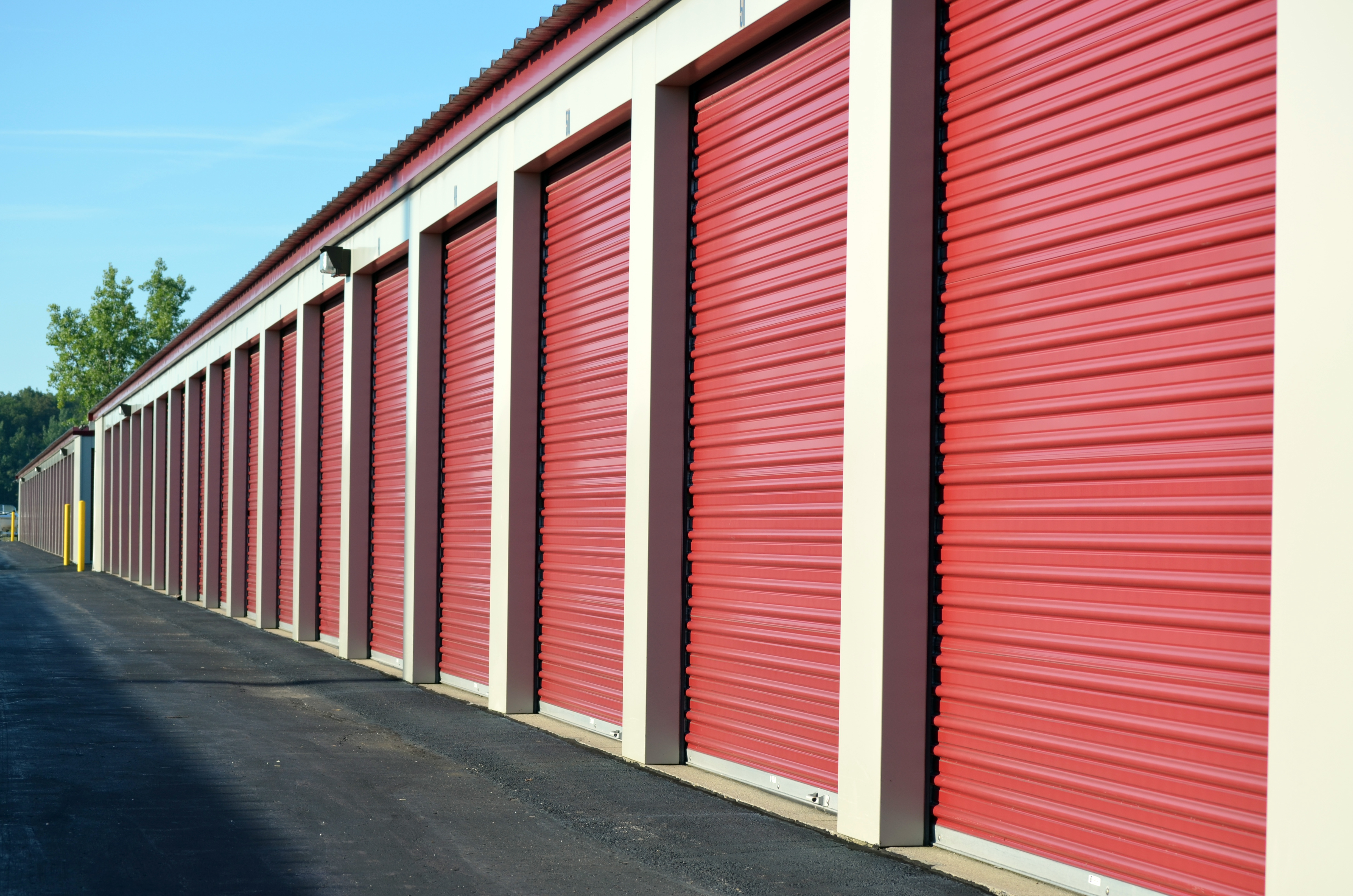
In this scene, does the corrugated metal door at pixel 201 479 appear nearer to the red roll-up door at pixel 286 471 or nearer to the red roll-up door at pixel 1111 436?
the red roll-up door at pixel 286 471

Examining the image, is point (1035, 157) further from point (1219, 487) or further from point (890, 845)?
point (890, 845)

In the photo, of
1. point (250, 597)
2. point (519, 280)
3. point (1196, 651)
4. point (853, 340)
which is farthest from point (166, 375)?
point (1196, 651)

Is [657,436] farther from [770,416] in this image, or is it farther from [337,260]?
[337,260]

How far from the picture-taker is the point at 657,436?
9.29 metres

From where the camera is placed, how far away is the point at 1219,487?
5246 millimetres

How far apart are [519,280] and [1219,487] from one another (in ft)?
25.6

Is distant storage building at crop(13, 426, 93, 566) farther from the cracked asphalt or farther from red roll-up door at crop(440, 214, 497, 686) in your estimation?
the cracked asphalt

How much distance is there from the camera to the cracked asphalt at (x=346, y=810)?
19.7 feet

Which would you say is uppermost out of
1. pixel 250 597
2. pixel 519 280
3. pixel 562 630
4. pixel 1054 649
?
pixel 519 280

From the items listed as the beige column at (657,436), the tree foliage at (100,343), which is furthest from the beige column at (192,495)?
the tree foliage at (100,343)

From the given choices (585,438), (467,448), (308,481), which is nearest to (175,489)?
(308,481)

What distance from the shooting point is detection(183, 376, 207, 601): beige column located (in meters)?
30.3

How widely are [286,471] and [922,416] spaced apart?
56.3ft

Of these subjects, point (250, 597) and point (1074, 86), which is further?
point (250, 597)
